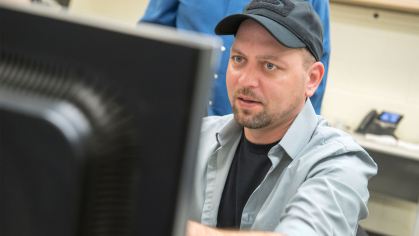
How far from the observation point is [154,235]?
1.15 ft

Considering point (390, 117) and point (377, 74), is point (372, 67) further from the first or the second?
point (390, 117)

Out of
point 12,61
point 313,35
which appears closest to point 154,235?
point 12,61

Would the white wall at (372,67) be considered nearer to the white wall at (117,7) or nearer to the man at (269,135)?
the white wall at (117,7)

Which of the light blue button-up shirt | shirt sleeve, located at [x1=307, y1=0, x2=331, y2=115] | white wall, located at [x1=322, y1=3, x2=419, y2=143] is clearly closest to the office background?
white wall, located at [x1=322, y1=3, x2=419, y2=143]

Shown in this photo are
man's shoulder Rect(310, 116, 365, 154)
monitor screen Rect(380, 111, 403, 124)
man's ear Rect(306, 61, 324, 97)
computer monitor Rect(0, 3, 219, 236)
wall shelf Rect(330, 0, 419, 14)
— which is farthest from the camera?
monitor screen Rect(380, 111, 403, 124)

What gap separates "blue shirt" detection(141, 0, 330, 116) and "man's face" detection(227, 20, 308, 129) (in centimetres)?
35

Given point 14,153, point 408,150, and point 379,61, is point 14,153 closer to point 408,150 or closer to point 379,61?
point 408,150

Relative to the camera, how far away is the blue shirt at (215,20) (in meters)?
1.52

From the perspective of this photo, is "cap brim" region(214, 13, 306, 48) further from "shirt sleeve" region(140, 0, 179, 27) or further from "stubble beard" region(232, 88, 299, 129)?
"shirt sleeve" region(140, 0, 179, 27)

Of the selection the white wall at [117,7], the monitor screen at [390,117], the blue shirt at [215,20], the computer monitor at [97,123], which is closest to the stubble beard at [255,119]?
the blue shirt at [215,20]

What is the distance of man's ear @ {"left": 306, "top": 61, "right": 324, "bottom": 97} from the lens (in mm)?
1208

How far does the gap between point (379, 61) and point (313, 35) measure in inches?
85.5

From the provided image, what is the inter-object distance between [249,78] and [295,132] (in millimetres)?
203

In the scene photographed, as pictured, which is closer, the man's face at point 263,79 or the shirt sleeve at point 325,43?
the man's face at point 263,79
